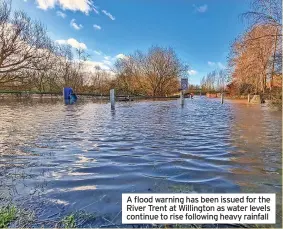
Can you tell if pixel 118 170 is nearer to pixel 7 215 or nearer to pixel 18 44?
pixel 7 215

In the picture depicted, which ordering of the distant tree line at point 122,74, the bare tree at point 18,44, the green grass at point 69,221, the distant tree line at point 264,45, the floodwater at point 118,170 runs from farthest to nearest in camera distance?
the distant tree line at point 122,74 → the bare tree at point 18,44 → the distant tree line at point 264,45 → the floodwater at point 118,170 → the green grass at point 69,221

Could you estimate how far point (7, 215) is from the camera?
2.18 m

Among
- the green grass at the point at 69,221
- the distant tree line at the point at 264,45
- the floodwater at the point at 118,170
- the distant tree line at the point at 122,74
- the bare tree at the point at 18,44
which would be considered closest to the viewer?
→ the green grass at the point at 69,221

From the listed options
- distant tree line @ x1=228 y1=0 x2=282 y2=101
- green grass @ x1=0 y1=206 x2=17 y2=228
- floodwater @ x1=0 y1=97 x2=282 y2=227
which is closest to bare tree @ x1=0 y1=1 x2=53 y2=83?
distant tree line @ x1=228 y1=0 x2=282 y2=101

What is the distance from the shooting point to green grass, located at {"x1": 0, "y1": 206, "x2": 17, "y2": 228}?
6.85 feet

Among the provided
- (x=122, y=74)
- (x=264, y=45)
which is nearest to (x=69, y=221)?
(x=264, y=45)

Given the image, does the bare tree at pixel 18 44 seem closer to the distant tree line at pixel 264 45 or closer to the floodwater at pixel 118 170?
the distant tree line at pixel 264 45

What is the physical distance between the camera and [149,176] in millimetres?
3291

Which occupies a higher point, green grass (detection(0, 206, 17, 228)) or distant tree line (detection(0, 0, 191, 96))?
distant tree line (detection(0, 0, 191, 96))

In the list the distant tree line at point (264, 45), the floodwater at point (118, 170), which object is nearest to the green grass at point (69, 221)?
the floodwater at point (118, 170)

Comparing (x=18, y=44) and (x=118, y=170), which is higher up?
(x=18, y=44)

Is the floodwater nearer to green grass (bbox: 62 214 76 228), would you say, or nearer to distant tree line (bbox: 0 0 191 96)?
green grass (bbox: 62 214 76 228)

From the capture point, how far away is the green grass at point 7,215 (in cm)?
209

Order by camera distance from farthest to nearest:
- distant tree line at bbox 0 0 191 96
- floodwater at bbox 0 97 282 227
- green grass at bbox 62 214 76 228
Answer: distant tree line at bbox 0 0 191 96 → floodwater at bbox 0 97 282 227 → green grass at bbox 62 214 76 228
